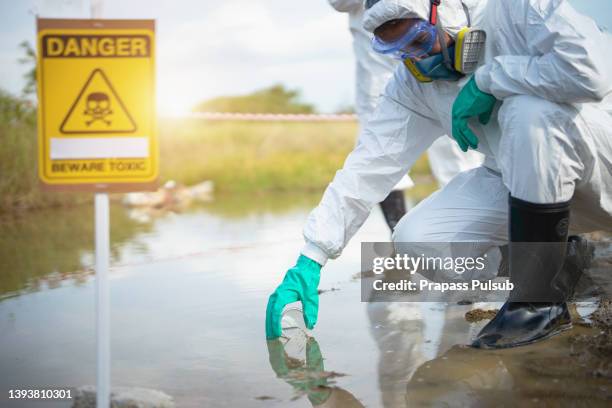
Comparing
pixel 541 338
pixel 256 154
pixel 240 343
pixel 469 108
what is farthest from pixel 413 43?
pixel 256 154

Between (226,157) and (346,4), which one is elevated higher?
(346,4)

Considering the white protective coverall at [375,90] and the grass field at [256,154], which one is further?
the grass field at [256,154]

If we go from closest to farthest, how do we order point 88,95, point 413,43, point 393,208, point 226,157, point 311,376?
1. point 88,95
2. point 311,376
3. point 413,43
4. point 393,208
5. point 226,157

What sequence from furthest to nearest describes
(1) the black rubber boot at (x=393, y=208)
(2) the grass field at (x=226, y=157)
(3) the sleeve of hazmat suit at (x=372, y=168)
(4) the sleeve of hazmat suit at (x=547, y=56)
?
(2) the grass field at (x=226, y=157) < (1) the black rubber boot at (x=393, y=208) < (3) the sleeve of hazmat suit at (x=372, y=168) < (4) the sleeve of hazmat suit at (x=547, y=56)

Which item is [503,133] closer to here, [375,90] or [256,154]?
[375,90]

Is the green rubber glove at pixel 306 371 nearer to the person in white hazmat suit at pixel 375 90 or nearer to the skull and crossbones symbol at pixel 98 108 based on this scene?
the skull and crossbones symbol at pixel 98 108

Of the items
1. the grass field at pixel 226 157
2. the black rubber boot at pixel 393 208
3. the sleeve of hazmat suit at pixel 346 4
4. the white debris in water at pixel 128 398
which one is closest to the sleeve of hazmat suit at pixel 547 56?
the white debris in water at pixel 128 398

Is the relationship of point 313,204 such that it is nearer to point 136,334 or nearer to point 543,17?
point 136,334

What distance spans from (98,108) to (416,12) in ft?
3.60

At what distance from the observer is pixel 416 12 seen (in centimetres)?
236

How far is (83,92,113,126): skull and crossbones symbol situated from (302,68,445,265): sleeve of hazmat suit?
3.26 ft

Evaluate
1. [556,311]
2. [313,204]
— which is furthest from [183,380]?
[313,204]

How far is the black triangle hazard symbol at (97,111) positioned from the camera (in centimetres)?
178

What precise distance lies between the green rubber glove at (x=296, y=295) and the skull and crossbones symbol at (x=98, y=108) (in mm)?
960
